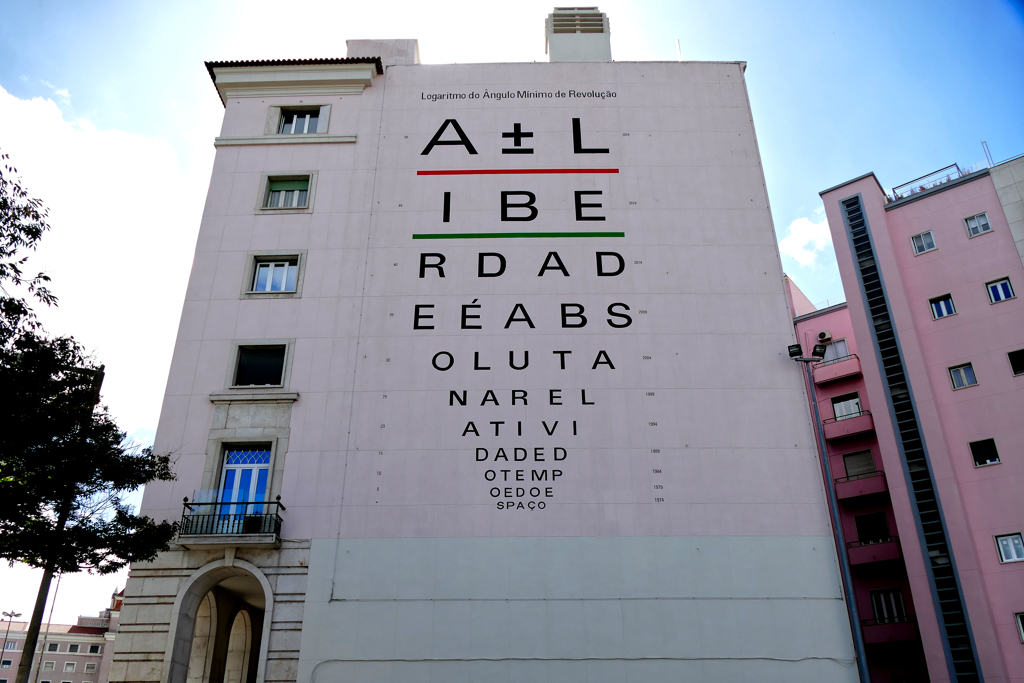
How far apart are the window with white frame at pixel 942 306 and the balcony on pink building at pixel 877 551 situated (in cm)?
1092

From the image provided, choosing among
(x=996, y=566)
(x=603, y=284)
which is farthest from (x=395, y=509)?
(x=996, y=566)

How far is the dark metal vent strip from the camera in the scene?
28719 mm

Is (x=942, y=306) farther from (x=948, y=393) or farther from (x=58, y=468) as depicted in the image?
(x=58, y=468)

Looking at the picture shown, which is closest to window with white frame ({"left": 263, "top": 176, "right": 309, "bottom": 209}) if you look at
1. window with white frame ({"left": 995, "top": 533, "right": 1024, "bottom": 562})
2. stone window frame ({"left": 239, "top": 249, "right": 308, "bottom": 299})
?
stone window frame ({"left": 239, "top": 249, "right": 308, "bottom": 299})

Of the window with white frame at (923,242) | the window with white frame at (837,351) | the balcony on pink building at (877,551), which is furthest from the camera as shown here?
the window with white frame at (837,351)

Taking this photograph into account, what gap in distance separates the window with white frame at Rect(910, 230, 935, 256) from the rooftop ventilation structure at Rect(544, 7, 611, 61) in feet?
53.9

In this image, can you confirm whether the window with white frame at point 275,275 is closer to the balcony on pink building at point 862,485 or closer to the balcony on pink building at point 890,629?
the balcony on pink building at point 862,485

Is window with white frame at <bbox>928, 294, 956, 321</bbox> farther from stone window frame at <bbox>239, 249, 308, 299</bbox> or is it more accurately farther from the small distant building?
the small distant building

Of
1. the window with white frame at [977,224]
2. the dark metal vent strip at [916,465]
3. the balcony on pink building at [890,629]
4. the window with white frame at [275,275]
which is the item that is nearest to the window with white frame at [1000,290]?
the window with white frame at [977,224]

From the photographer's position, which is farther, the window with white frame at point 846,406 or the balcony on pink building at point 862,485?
the window with white frame at point 846,406

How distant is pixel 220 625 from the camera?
26328 millimetres

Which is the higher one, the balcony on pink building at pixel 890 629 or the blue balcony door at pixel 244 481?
the blue balcony door at pixel 244 481

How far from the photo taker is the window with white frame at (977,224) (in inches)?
1344

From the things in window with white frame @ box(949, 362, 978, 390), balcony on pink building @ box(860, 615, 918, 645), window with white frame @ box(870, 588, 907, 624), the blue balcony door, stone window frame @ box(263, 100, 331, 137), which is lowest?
balcony on pink building @ box(860, 615, 918, 645)
